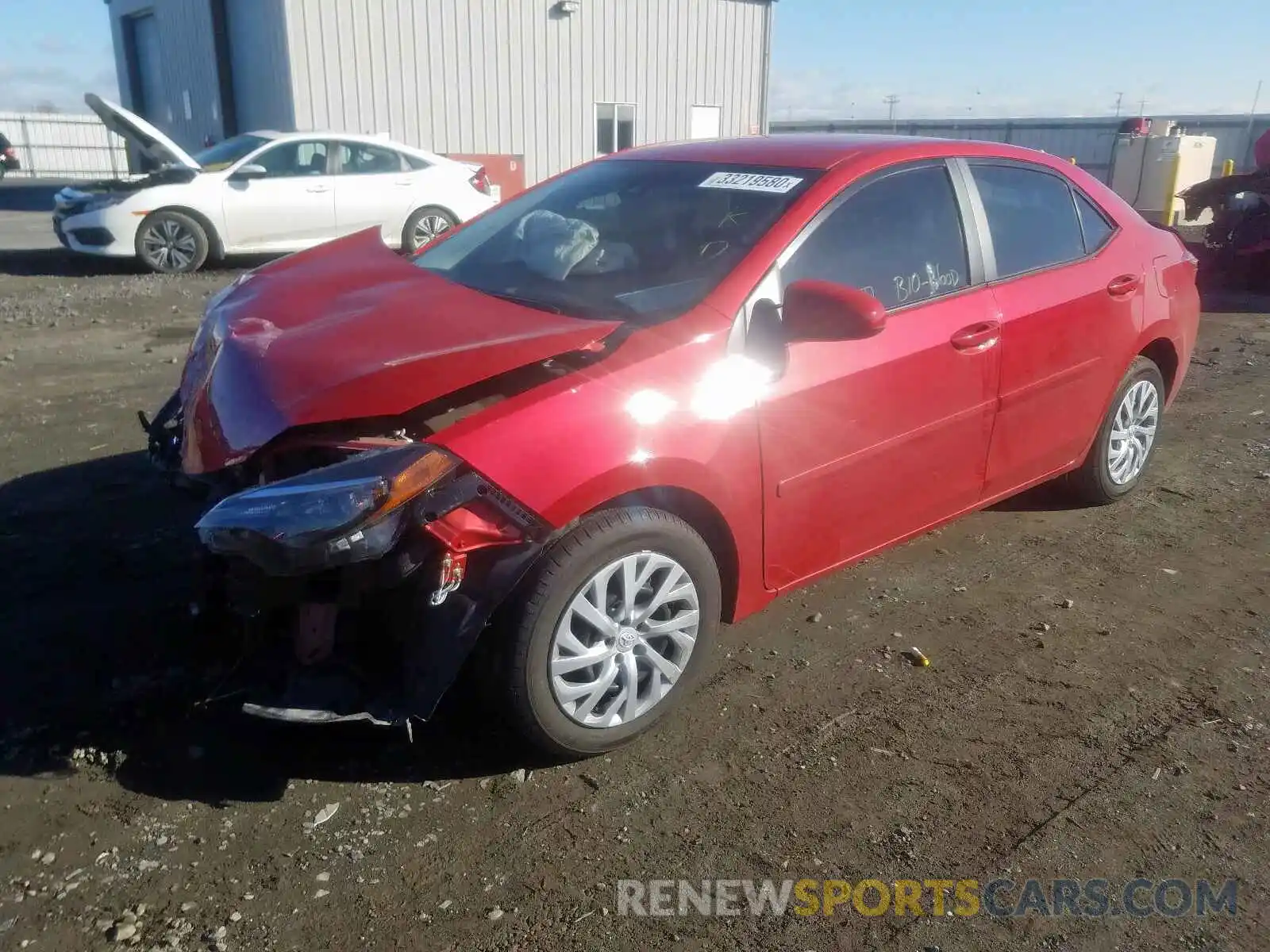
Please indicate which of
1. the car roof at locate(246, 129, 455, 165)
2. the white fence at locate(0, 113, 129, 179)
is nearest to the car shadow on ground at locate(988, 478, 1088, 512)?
the car roof at locate(246, 129, 455, 165)

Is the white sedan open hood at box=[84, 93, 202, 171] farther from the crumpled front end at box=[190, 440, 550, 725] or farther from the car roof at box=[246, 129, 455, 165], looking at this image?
the crumpled front end at box=[190, 440, 550, 725]

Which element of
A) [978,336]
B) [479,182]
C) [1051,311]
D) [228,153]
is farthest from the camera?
[479,182]

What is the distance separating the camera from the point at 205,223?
37.5 ft

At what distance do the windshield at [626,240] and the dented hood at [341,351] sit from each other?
0.19 m

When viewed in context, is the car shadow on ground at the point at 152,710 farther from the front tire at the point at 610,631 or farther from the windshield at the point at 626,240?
the windshield at the point at 626,240

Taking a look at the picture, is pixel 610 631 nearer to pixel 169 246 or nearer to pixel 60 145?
pixel 169 246

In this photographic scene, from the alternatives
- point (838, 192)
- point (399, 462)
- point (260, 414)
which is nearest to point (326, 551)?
point (399, 462)

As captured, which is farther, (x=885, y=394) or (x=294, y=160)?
(x=294, y=160)

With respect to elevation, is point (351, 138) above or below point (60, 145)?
above

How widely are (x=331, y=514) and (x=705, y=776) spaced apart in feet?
4.21

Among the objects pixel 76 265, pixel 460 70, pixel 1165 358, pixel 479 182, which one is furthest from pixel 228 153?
pixel 1165 358

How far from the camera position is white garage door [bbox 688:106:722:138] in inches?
836

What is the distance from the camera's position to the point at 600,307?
3.21 meters

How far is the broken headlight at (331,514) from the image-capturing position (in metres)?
2.44
